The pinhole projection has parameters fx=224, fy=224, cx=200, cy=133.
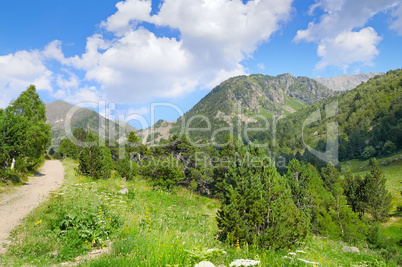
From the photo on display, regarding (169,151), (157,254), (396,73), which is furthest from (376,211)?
(396,73)

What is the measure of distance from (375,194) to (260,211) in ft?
150

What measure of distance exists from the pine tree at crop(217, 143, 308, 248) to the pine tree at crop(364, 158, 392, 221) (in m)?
43.3

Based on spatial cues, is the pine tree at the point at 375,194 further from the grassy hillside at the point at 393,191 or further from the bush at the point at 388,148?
the bush at the point at 388,148

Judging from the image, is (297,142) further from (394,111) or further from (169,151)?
(169,151)

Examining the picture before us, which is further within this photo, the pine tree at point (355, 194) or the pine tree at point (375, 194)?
the pine tree at point (355, 194)

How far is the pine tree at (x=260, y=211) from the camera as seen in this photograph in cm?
1018

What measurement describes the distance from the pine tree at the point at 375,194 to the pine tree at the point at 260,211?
43255 millimetres

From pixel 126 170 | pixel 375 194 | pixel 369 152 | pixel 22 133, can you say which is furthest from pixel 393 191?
pixel 22 133

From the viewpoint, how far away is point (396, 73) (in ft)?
647

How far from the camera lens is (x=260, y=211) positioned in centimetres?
1099

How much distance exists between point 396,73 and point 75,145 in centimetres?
25295

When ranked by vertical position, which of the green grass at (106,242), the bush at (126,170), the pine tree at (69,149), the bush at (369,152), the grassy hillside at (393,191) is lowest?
the grassy hillside at (393,191)

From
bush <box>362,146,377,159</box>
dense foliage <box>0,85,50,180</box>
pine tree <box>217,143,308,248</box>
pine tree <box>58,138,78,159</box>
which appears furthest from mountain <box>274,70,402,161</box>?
dense foliage <box>0,85,50,180</box>

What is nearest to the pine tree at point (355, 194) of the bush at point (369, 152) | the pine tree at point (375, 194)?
the pine tree at point (375, 194)
